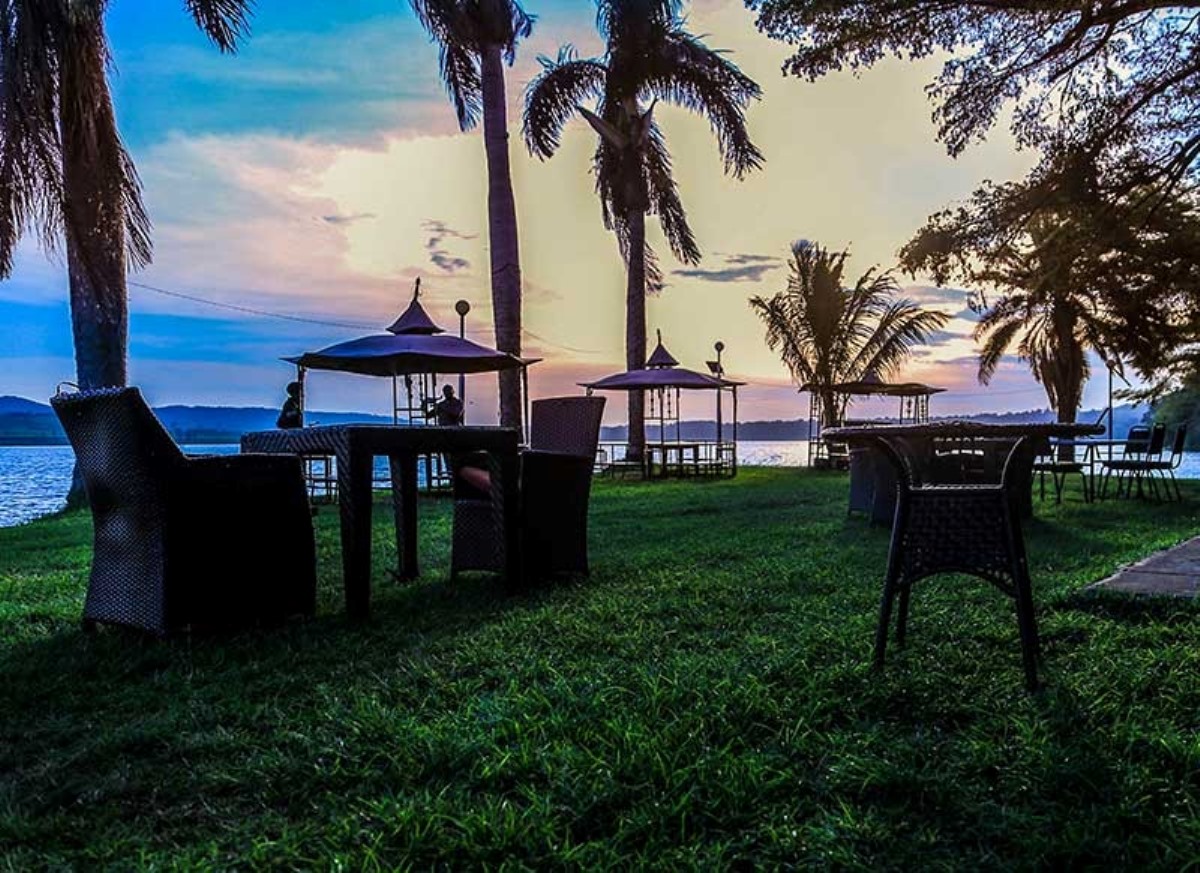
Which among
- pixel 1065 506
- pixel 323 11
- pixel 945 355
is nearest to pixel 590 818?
pixel 1065 506

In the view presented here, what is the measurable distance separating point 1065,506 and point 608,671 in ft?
23.9

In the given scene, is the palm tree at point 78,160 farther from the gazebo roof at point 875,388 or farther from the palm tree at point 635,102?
the gazebo roof at point 875,388

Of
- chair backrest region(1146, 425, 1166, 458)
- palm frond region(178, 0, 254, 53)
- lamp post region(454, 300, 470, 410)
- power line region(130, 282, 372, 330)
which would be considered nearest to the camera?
chair backrest region(1146, 425, 1166, 458)

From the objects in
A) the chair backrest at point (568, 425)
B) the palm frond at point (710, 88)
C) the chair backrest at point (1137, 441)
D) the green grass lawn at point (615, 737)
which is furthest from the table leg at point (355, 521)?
the palm frond at point (710, 88)

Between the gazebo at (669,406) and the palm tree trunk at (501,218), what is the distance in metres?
2.32

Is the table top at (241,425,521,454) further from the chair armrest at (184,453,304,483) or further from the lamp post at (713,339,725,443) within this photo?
the lamp post at (713,339,725,443)

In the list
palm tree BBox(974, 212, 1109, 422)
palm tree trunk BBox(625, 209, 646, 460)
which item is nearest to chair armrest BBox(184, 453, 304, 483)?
palm tree trunk BBox(625, 209, 646, 460)

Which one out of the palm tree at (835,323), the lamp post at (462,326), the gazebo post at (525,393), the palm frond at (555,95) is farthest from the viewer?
the palm tree at (835,323)

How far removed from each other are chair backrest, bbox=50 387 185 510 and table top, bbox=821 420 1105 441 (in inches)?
91.2

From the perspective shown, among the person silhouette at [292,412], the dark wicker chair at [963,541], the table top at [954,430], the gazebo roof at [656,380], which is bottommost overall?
the dark wicker chair at [963,541]

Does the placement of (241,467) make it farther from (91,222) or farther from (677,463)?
(677,463)

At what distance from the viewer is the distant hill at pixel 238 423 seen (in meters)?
17.6

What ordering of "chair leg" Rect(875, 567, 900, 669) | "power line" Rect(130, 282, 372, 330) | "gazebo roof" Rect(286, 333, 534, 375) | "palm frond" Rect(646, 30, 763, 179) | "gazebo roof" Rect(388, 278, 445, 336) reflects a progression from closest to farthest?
"chair leg" Rect(875, 567, 900, 669), "gazebo roof" Rect(286, 333, 534, 375), "gazebo roof" Rect(388, 278, 445, 336), "palm frond" Rect(646, 30, 763, 179), "power line" Rect(130, 282, 372, 330)

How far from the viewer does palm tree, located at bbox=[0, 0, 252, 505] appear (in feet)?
27.7
